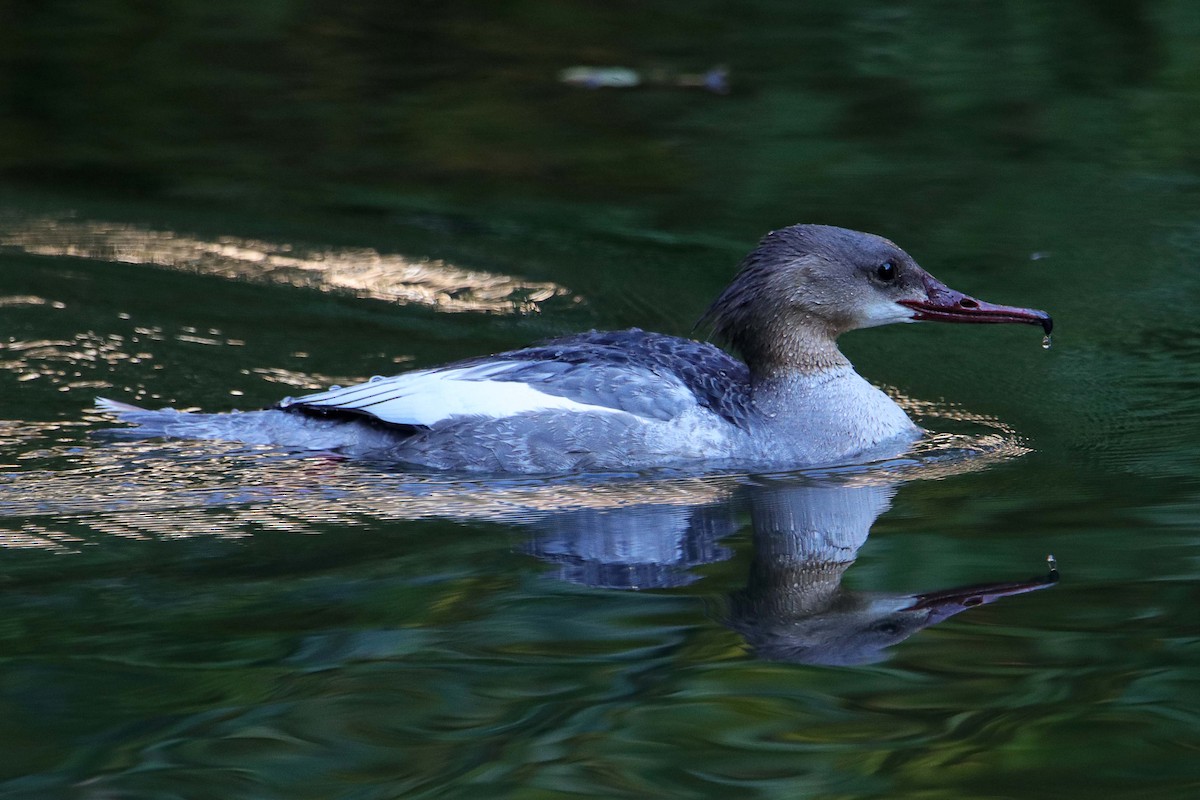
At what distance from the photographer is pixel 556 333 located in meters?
8.09

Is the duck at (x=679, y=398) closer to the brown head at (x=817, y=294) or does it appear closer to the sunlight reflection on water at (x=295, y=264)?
the brown head at (x=817, y=294)

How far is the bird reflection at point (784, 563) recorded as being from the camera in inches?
157

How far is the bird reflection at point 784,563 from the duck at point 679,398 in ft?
1.47

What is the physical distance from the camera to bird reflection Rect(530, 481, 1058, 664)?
13.1ft

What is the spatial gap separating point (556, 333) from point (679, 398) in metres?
2.21

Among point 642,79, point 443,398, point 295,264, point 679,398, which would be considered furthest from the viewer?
point 642,79

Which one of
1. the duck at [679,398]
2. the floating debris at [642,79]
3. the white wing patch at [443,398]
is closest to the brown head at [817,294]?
the duck at [679,398]

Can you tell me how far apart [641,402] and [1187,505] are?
1.99 meters

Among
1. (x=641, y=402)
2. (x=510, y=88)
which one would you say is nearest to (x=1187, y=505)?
(x=641, y=402)

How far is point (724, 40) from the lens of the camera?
1345 cm

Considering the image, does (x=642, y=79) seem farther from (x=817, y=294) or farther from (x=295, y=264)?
(x=817, y=294)

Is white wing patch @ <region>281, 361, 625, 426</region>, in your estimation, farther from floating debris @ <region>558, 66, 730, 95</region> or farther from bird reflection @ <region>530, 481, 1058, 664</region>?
floating debris @ <region>558, 66, 730, 95</region>

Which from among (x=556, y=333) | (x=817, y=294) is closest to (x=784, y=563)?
(x=817, y=294)

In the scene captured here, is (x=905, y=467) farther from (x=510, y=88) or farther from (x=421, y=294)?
(x=510, y=88)
